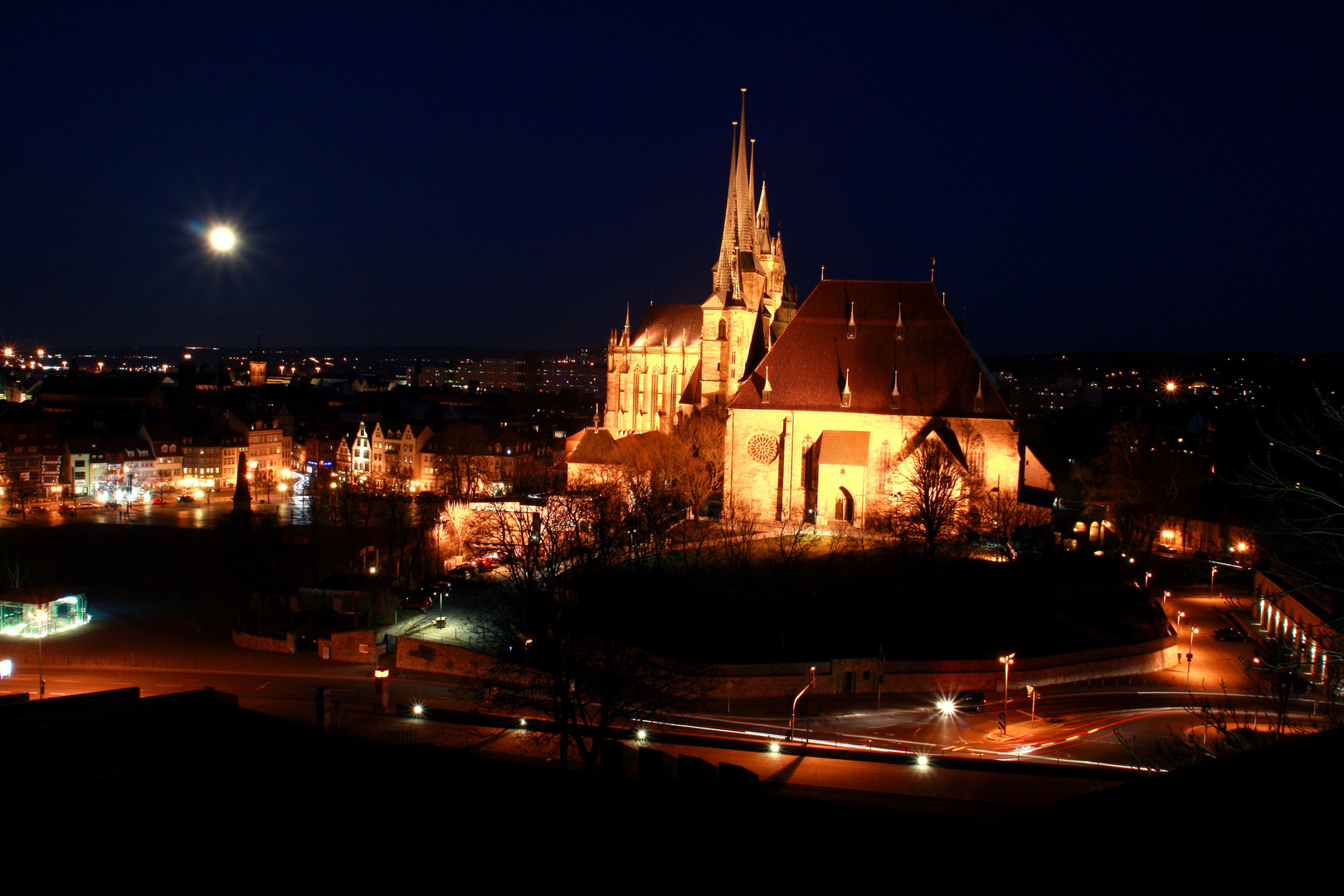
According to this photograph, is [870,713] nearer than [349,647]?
Yes

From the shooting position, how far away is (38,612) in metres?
37.0

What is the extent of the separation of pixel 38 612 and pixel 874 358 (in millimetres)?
36657

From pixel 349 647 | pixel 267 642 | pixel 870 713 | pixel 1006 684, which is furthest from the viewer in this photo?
pixel 267 642

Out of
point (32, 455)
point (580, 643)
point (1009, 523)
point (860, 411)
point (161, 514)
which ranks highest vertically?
point (860, 411)

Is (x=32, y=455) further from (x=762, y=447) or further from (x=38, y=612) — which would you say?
(x=762, y=447)

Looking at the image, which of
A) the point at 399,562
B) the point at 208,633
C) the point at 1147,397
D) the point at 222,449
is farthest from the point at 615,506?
the point at 1147,397

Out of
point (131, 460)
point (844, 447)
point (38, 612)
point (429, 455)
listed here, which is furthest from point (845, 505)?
point (131, 460)

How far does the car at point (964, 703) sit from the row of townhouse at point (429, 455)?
43759 millimetres

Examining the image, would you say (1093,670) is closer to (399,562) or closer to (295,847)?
(295,847)

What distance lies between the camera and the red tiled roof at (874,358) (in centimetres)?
4328

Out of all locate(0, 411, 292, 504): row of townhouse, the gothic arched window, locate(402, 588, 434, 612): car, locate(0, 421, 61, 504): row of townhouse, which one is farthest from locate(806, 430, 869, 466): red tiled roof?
locate(0, 421, 61, 504): row of townhouse

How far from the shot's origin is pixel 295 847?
10227 millimetres

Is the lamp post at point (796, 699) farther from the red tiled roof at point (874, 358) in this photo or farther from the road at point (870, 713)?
the red tiled roof at point (874, 358)

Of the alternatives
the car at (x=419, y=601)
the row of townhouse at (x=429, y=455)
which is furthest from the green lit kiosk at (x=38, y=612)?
the row of townhouse at (x=429, y=455)
